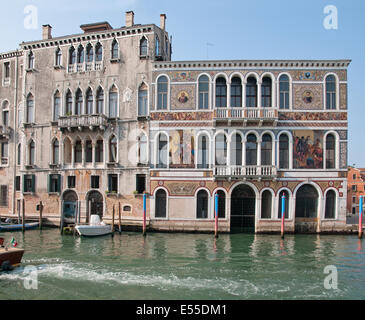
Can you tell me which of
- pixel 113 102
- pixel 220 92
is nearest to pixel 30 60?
pixel 113 102

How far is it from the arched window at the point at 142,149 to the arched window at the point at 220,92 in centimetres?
460

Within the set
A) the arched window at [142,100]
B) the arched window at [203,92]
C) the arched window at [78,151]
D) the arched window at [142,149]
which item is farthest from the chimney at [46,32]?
the arched window at [203,92]

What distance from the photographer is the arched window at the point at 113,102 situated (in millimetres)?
21047

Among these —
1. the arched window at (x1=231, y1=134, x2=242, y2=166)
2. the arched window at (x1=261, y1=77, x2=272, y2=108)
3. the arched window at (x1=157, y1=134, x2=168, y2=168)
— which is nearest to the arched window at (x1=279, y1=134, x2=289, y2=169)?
the arched window at (x1=261, y1=77, x2=272, y2=108)

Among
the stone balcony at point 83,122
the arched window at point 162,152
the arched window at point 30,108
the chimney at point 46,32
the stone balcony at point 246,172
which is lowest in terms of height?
the stone balcony at point 246,172

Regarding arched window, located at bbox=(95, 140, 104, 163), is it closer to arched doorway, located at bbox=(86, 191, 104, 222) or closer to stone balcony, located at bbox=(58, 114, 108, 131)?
stone balcony, located at bbox=(58, 114, 108, 131)

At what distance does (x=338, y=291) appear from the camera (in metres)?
9.83

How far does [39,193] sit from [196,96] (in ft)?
38.0

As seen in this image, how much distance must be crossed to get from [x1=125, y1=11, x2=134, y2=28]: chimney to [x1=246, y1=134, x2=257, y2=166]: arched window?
1000 cm

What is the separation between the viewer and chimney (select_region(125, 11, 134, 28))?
21297 millimetres

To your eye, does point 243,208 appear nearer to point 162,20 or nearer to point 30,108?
point 162,20

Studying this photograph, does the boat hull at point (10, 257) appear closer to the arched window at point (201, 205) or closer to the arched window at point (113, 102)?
the arched window at point (201, 205)

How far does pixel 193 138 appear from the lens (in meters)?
19.5
